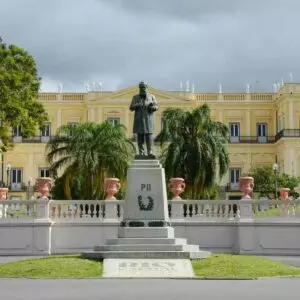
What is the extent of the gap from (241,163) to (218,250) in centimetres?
5182

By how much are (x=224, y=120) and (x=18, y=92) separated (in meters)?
46.1

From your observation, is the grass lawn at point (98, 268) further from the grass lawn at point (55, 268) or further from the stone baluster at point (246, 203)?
the stone baluster at point (246, 203)

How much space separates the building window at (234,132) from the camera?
7912 cm

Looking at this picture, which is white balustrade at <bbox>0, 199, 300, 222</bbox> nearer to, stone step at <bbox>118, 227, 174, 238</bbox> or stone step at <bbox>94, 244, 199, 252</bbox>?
stone step at <bbox>118, 227, 174, 238</bbox>

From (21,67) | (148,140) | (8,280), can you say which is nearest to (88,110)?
(21,67)

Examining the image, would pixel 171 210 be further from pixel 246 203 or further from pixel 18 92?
pixel 18 92

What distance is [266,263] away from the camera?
63.1 ft

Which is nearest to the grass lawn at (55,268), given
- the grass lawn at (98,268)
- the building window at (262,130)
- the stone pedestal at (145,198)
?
the grass lawn at (98,268)

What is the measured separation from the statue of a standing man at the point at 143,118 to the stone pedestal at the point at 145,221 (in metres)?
0.70

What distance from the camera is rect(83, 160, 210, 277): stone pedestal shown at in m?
19.8

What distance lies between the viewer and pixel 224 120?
78.6m

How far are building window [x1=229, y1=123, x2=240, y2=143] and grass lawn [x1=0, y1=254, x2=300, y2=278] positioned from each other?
6017 cm

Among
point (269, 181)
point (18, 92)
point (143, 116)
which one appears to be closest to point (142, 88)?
point (143, 116)

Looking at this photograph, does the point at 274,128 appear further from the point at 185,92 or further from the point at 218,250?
the point at 218,250
